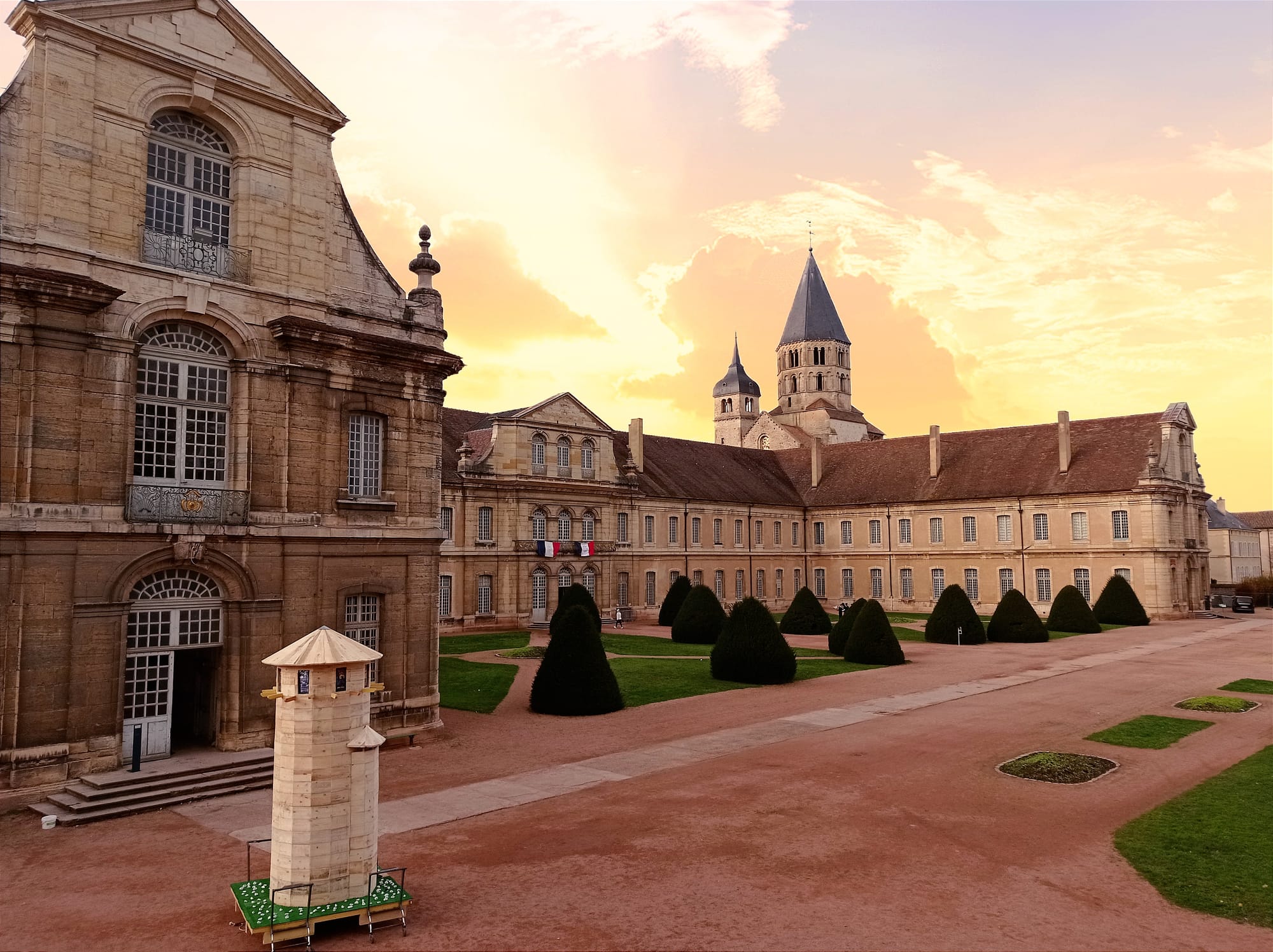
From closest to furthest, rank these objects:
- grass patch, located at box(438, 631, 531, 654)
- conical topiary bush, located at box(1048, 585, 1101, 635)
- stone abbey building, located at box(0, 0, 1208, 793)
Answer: stone abbey building, located at box(0, 0, 1208, 793)
grass patch, located at box(438, 631, 531, 654)
conical topiary bush, located at box(1048, 585, 1101, 635)

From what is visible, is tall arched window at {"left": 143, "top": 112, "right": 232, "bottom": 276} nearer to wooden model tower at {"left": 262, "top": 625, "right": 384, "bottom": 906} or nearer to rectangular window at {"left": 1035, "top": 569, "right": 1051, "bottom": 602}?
wooden model tower at {"left": 262, "top": 625, "right": 384, "bottom": 906}

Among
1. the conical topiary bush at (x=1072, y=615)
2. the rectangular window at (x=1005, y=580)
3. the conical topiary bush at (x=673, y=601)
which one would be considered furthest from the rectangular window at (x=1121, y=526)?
the conical topiary bush at (x=673, y=601)

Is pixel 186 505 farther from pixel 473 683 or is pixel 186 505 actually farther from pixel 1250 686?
pixel 1250 686

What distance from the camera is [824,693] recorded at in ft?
77.5

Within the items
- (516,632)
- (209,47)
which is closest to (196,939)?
(209,47)

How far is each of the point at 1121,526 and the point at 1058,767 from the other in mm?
→ 35969

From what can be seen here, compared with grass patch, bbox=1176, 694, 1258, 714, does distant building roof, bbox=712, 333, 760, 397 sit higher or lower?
higher

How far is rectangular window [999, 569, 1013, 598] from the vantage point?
49.6m

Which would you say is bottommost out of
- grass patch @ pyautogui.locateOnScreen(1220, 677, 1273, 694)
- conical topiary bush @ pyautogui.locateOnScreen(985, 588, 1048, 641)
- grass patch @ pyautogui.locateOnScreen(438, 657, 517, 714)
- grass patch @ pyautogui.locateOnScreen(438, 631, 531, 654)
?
grass patch @ pyautogui.locateOnScreen(1220, 677, 1273, 694)

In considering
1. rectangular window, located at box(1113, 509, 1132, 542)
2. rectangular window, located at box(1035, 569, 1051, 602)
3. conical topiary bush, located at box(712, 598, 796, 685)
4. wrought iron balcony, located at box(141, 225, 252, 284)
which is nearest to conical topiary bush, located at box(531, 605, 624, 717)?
conical topiary bush, located at box(712, 598, 796, 685)

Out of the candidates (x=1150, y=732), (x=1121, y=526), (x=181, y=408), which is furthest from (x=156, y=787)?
(x=1121, y=526)

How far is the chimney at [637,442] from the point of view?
4903 cm

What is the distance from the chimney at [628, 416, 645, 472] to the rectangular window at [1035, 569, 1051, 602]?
22260 millimetres

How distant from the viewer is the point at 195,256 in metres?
15.7
